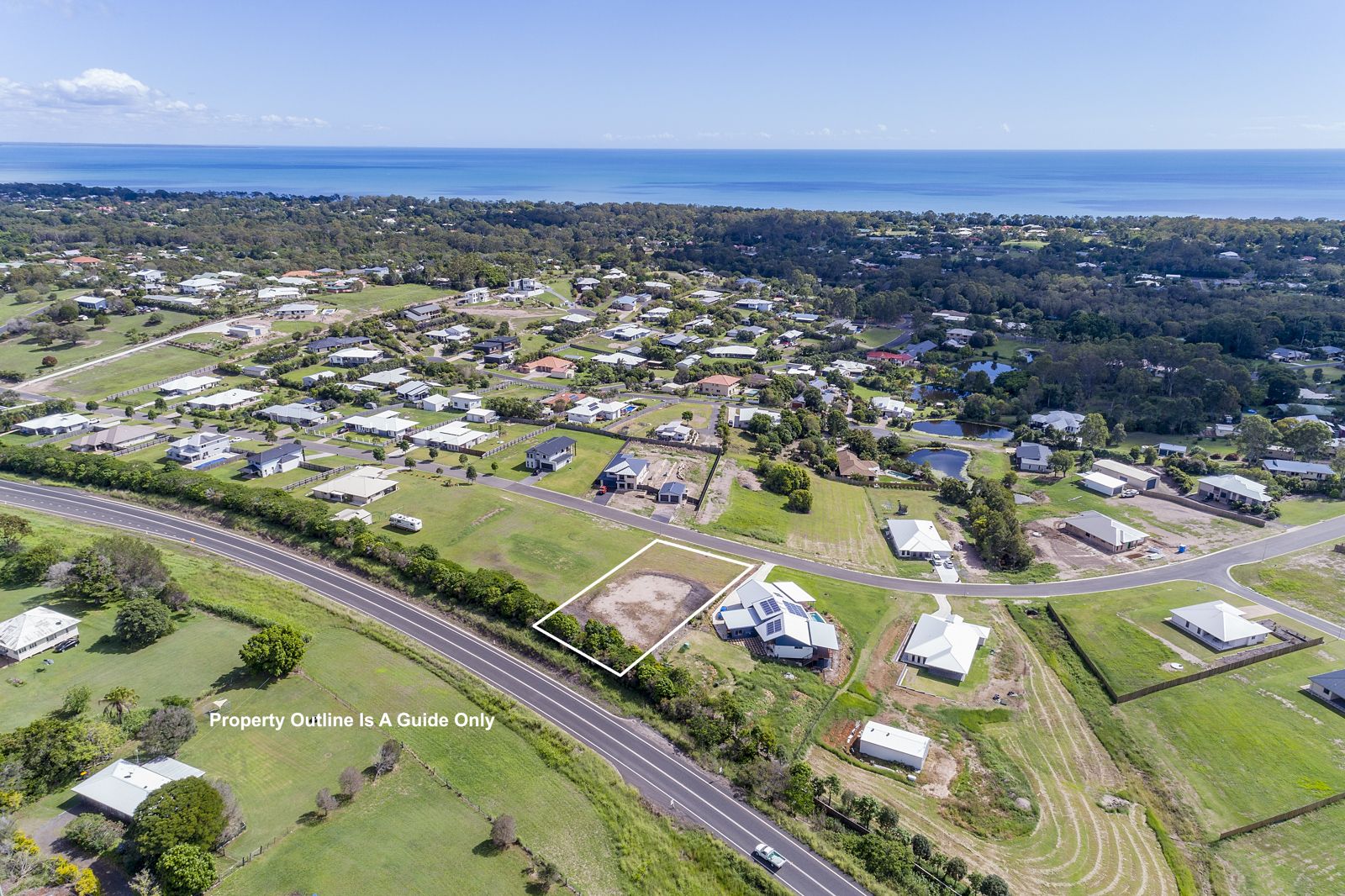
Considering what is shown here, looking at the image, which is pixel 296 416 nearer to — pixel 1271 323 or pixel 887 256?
pixel 1271 323

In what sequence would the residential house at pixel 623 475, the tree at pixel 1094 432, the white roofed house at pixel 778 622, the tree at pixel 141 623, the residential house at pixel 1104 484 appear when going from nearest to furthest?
the tree at pixel 141 623
the white roofed house at pixel 778 622
the residential house at pixel 623 475
the residential house at pixel 1104 484
the tree at pixel 1094 432

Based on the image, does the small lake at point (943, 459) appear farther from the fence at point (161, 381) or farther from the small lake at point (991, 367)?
the fence at point (161, 381)

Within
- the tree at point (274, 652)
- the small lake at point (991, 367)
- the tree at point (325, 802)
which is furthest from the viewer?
the small lake at point (991, 367)

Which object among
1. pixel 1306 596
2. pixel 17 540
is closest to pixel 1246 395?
pixel 1306 596

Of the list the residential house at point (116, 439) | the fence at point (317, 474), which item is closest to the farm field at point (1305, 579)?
the fence at point (317, 474)

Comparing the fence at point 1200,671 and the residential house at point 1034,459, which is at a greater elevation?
the residential house at point 1034,459

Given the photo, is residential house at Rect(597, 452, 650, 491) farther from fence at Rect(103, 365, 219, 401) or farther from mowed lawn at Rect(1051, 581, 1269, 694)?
fence at Rect(103, 365, 219, 401)

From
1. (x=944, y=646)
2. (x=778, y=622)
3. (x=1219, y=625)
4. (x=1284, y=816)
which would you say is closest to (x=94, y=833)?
(x=778, y=622)
